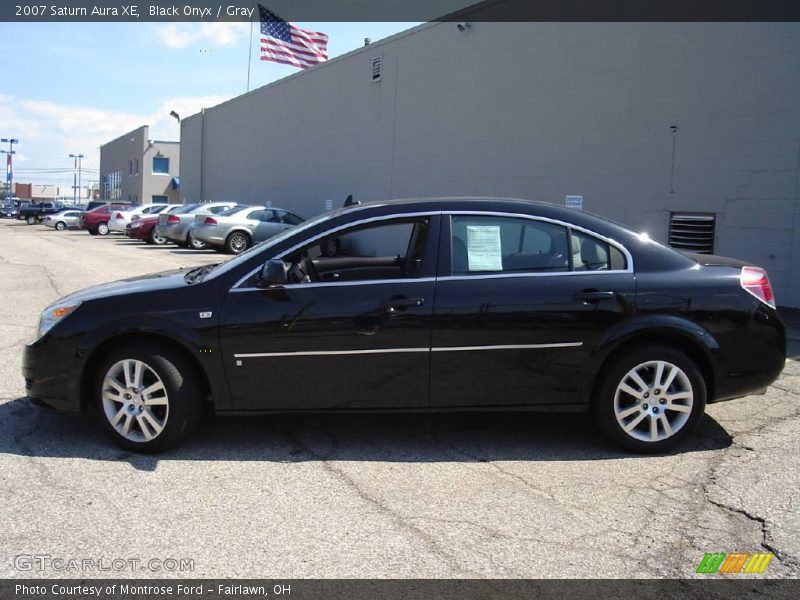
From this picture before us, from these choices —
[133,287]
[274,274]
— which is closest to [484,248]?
[274,274]

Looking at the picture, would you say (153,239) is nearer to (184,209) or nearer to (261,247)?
(184,209)

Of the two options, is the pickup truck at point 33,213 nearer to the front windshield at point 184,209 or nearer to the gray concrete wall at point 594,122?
the front windshield at point 184,209

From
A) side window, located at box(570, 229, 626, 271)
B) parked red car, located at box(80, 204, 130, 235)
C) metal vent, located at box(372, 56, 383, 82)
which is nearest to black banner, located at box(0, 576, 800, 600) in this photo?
side window, located at box(570, 229, 626, 271)

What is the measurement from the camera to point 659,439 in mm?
4695

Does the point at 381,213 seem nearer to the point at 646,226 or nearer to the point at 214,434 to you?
the point at 214,434

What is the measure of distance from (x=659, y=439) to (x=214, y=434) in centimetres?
306

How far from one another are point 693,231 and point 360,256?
7.82m

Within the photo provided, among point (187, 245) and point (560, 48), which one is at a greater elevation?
point (560, 48)

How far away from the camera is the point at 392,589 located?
122 inches

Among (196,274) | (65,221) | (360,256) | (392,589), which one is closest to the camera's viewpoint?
(392,589)

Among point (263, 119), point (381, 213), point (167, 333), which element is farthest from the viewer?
point (263, 119)

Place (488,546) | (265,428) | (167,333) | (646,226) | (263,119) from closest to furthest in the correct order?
(488,546) → (167,333) → (265,428) → (646,226) → (263,119)

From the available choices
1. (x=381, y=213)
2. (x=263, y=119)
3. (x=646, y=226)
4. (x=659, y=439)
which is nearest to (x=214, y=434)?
(x=381, y=213)

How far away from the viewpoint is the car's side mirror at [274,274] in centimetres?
453
